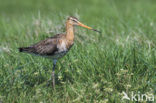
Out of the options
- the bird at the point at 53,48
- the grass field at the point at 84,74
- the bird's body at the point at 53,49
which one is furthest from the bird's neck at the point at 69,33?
the grass field at the point at 84,74

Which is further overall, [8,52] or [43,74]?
[8,52]

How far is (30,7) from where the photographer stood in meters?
18.0

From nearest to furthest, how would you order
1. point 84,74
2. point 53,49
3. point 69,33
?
point 84,74, point 53,49, point 69,33

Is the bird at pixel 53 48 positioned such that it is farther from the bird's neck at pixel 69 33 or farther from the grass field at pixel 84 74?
the grass field at pixel 84 74

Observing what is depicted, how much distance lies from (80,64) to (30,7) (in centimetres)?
1189

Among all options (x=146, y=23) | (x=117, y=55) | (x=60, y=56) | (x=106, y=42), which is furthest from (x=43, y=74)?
(x=146, y=23)

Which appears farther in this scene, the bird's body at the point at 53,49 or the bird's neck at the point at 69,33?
the bird's neck at the point at 69,33

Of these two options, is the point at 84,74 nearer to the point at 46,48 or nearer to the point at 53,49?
the point at 53,49

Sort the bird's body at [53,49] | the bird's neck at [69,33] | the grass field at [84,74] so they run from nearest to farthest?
the grass field at [84,74] → the bird's body at [53,49] → the bird's neck at [69,33]

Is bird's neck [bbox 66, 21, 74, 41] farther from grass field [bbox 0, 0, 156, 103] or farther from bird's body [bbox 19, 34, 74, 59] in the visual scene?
grass field [bbox 0, 0, 156, 103]

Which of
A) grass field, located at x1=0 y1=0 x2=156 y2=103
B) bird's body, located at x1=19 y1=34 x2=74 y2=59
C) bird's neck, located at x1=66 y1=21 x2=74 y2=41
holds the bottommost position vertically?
grass field, located at x1=0 y1=0 x2=156 y2=103

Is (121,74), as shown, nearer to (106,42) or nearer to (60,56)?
(60,56)

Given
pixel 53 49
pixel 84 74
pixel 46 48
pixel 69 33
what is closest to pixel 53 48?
pixel 53 49

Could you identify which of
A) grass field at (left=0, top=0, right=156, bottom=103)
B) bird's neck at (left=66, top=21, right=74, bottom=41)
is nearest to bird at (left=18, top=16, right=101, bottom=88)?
bird's neck at (left=66, top=21, right=74, bottom=41)
